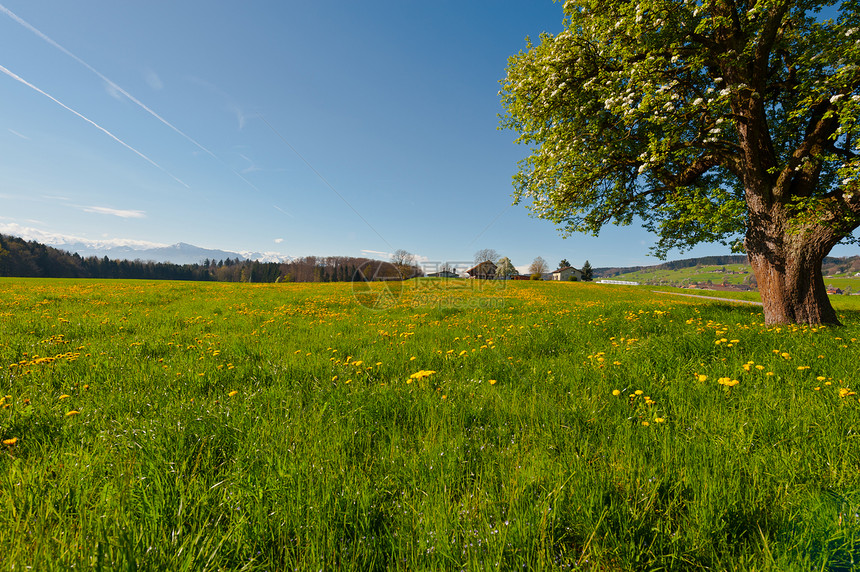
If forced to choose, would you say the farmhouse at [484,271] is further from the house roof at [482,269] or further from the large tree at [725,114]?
the large tree at [725,114]

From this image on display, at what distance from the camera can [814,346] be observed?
209 inches

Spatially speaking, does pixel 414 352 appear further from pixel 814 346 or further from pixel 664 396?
pixel 814 346

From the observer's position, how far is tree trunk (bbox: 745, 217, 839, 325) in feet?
24.0

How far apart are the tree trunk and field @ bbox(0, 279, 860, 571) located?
3061 millimetres

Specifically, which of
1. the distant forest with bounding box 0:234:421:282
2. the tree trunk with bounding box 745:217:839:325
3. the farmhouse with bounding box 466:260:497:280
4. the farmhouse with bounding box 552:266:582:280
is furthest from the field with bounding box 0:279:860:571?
the farmhouse with bounding box 552:266:582:280

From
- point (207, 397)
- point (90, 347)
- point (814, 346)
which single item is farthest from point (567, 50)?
point (90, 347)

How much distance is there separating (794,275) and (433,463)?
422 inches

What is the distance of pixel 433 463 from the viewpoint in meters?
2.45

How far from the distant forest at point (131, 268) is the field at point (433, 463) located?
280ft

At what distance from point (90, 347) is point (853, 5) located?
19014mm

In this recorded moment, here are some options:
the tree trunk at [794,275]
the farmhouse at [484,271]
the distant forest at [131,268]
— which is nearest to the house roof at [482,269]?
the farmhouse at [484,271]

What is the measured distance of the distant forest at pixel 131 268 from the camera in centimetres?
9562

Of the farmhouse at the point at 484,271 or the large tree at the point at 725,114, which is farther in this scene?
the farmhouse at the point at 484,271

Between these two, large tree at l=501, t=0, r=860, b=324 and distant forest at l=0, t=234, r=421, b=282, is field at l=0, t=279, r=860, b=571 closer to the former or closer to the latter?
large tree at l=501, t=0, r=860, b=324
